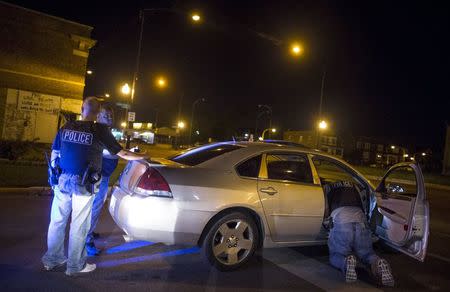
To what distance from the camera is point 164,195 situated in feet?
15.1

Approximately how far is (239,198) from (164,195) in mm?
866

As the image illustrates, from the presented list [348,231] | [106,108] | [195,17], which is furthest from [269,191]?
[195,17]

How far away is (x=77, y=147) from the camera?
4.27 meters

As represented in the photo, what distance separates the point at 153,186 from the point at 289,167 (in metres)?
1.92

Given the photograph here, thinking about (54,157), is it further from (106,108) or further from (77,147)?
(106,108)

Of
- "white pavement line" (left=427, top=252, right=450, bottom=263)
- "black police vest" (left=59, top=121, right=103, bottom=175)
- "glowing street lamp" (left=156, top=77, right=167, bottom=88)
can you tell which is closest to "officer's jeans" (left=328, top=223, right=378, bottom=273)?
"white pavement line" (left=427, top=252, right=450, bottom=263)

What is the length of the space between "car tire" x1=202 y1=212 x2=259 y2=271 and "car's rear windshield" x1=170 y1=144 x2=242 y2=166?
829 millimetres

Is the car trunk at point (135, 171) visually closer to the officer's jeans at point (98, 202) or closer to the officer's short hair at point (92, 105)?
the officer's jeans at point (98, 202)

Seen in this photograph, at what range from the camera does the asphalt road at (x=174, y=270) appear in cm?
431

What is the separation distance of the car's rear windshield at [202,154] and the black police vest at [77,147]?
1.30 meters

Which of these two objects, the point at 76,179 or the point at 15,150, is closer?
the point at 76,179

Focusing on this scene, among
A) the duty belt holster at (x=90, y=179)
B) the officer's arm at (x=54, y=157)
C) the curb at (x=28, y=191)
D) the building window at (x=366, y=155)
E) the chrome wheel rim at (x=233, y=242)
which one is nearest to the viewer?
the duty belt holster at (x=90, y=179)

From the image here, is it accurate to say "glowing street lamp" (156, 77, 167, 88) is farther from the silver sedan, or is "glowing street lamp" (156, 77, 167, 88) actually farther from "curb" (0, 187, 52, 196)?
the silver sedan

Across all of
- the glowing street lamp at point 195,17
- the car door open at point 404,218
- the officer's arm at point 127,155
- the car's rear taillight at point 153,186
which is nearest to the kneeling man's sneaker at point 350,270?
the car door open at point 404,218
